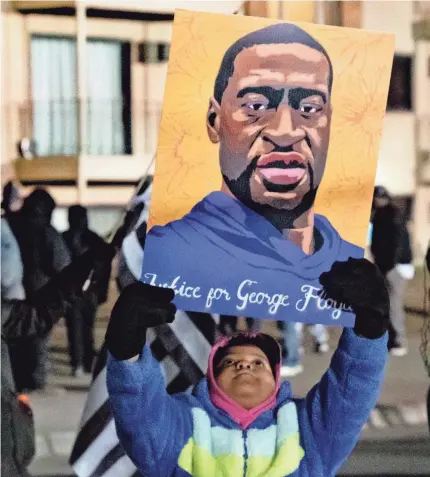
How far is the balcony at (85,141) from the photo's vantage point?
294cm

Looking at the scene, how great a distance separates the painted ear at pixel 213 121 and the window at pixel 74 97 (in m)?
1.78

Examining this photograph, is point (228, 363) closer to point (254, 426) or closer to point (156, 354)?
point (254, 426)

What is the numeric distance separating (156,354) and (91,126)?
169 centimetres

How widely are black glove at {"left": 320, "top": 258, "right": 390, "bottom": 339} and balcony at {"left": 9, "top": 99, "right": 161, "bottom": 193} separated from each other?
1619 millimetres

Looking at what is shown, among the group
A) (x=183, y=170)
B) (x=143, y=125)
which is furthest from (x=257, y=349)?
(x=143, y=125)

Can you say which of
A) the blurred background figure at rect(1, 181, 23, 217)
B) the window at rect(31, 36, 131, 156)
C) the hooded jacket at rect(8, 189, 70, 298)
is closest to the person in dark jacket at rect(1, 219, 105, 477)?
the hooded jacket at rect(8, 189, 70, 298)

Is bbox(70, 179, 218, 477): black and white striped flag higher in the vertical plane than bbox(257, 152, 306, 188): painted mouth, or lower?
lower

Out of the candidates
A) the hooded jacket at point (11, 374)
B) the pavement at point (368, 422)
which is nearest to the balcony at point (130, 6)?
the hooded jacket at point (11, 374)

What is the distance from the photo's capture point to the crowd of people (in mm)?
1521

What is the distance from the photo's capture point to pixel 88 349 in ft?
13.1

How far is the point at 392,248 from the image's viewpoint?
399 centimetres

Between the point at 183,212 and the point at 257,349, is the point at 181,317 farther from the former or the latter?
the point at 183,212

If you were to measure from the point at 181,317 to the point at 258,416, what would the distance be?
0.66m

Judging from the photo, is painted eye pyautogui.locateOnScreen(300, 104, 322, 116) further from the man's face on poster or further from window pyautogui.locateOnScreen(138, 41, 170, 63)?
window pyautogui.locateOnScreen(138, 41, 170, 63)
